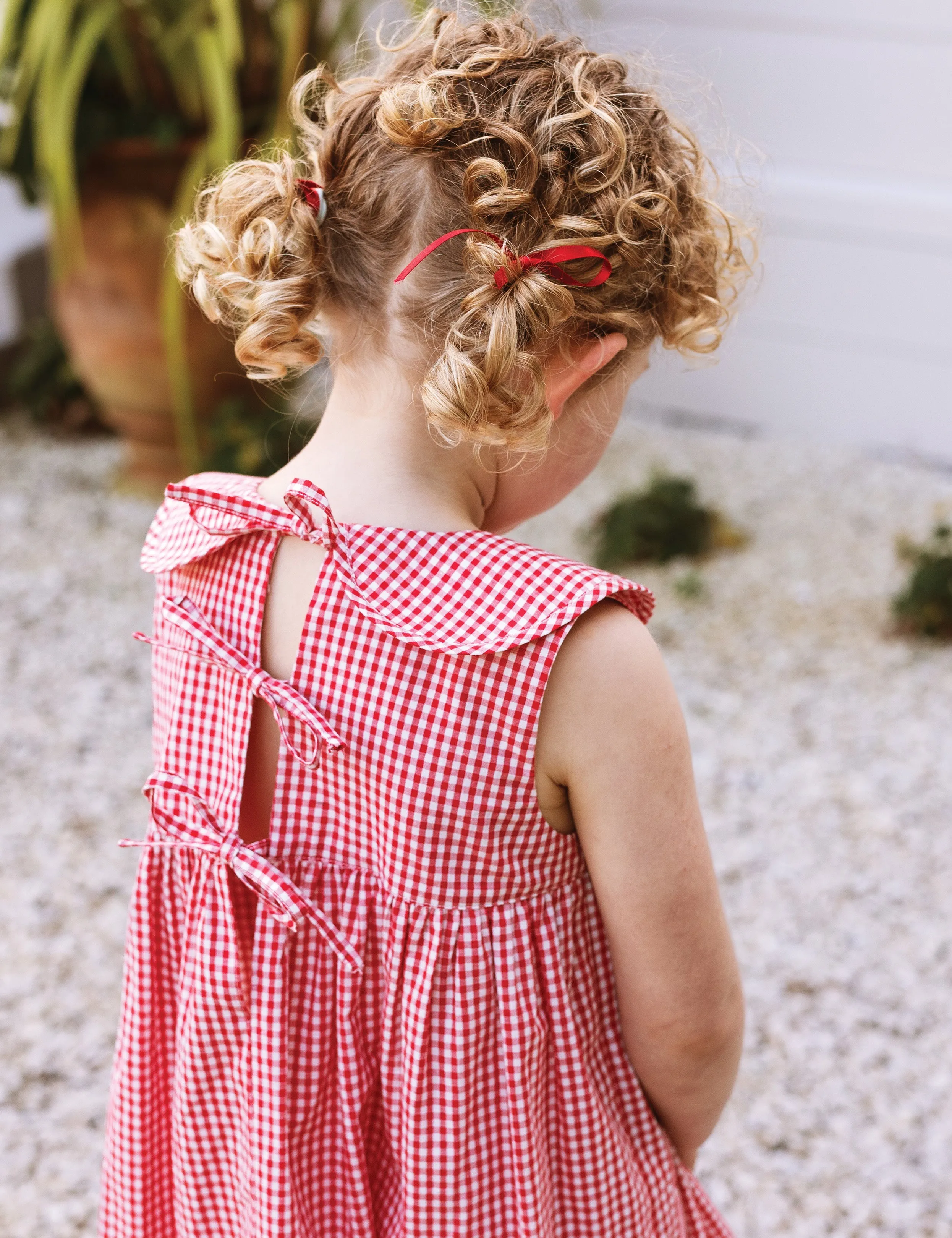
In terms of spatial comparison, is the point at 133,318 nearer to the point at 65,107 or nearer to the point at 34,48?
the point at 65,107

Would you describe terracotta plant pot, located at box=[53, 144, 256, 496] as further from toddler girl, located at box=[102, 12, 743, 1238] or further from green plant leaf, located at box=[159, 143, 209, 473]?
toddler girl, located at box=[102, 12, 743, 1238]

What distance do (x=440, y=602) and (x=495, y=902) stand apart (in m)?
0.22

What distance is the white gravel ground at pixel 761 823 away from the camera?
5.10ft

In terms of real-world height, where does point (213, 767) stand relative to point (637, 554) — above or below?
above

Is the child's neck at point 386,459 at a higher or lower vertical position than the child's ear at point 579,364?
lower

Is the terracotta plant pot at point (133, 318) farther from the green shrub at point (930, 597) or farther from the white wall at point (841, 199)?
the green shrub at point (930, 597)

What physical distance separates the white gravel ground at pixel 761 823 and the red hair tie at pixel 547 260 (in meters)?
1.21

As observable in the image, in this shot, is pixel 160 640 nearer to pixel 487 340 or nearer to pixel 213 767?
pixel 213 767

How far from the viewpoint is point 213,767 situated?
34.8 inches

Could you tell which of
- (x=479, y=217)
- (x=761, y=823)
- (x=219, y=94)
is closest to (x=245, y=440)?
(x=219, y=94)

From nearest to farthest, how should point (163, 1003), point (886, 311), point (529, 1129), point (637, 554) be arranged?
point (529, 1129) < point (163, 1003) < point (637, 554) < point (886, 311)

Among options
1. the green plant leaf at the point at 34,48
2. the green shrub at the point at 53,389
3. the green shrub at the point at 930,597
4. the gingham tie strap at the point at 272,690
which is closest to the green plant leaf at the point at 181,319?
the green plant leaf at the point at 34,48

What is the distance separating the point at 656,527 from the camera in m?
3.07

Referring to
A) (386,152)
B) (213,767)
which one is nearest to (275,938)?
(213,767)
